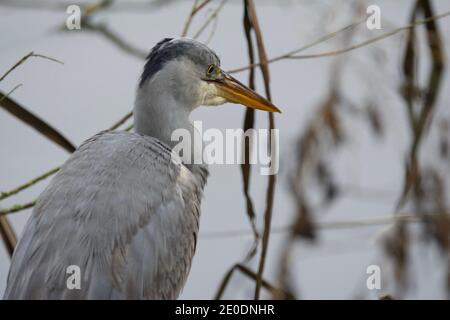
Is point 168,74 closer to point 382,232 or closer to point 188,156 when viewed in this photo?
point 188,156

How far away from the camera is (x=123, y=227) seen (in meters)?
2.71

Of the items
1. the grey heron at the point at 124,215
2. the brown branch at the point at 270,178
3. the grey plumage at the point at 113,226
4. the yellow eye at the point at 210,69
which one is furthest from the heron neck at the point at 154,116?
the brown branch at the point at 270,178

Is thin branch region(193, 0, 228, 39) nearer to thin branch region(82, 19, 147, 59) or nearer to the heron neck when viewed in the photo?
the heron neck

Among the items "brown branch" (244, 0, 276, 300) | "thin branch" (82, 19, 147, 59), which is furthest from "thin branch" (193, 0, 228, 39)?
"thin branch" (82, 19, 147, 59)

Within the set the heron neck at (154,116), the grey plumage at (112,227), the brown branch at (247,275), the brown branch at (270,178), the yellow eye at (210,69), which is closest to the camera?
the grey plumage at (112,227)

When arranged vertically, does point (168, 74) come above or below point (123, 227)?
above

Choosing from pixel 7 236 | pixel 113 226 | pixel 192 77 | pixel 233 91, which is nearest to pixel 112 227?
pixel 113 226

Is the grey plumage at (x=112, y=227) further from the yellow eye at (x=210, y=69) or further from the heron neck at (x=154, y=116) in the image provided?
the yellow eye at (x=210, y=69)

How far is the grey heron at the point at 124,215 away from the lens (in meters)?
2.62

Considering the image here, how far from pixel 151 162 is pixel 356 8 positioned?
49.8 inches

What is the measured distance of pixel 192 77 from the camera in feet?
11.1

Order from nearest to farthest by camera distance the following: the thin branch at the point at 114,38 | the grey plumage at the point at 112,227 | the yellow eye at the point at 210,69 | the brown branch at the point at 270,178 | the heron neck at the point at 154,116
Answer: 1. the grey plumage at the point at 112,227
2. the brown branch at the point at 270,178
3. the heron neck at the point at 154,116
4. the yellow eye at the point at 210,69
5. the thin branch at the point at 114,38
